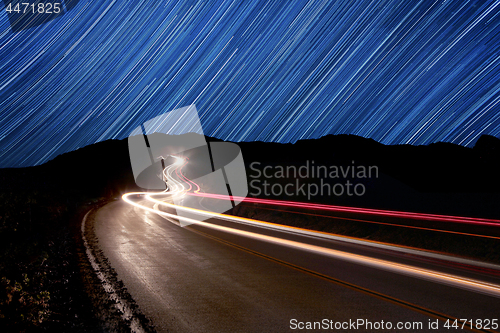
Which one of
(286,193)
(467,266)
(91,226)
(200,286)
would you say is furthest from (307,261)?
(286,193)

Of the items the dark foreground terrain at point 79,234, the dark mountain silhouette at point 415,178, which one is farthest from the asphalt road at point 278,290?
the dark mountain silhouette at point 415,178

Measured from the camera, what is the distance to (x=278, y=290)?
257 inches

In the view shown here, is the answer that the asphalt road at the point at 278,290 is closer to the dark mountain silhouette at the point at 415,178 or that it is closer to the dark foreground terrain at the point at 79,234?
the dark foreground terrain at the point at 79,234

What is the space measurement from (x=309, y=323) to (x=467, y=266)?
6058 mm

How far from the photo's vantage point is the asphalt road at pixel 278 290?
16.8 ft

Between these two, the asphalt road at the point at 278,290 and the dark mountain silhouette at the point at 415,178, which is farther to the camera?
the dark mountain silhouette at the point at 415,178

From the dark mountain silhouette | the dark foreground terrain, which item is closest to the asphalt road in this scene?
the dark foreground terrain

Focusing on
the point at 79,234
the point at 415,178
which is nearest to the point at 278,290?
the point at 79,234

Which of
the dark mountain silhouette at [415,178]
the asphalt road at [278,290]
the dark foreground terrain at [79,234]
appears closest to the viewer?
the asphalt road at [278,290]

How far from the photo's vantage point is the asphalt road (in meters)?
5.11

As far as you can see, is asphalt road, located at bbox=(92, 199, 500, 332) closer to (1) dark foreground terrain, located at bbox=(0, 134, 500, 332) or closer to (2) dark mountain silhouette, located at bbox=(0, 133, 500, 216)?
(1) dark foreground terrain, located at bbox=(0, 134, 500, 332)

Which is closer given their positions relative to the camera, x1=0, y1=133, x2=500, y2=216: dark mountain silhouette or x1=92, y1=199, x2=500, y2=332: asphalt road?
x1=92, y1=199, x2=500, y2=332: asphalt road

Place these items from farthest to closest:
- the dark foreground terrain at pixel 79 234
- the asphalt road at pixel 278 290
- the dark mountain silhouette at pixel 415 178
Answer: the dark mountain silhouette at pixel 415 178 < the dark foreground terrain at pixel 79 234 < the asphalt road at pixel 278 290

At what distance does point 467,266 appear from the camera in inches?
344
